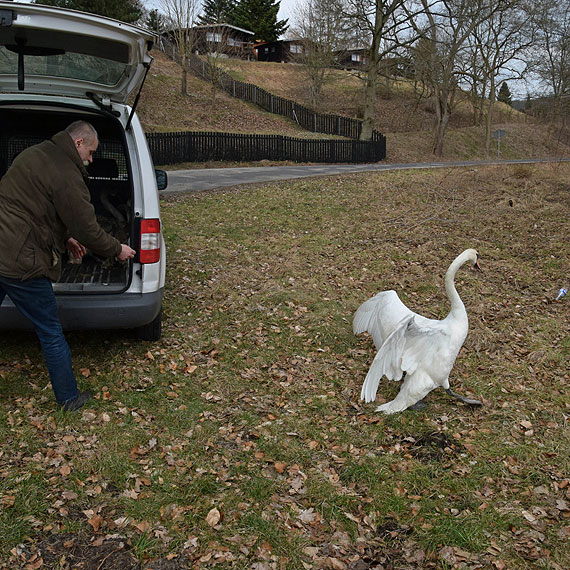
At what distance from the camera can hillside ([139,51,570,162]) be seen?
28.5m

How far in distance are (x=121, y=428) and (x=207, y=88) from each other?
34.7 meters

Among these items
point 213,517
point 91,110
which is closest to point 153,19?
point 91,110

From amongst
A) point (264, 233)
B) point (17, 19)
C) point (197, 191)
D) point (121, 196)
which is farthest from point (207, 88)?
point (17, 19)

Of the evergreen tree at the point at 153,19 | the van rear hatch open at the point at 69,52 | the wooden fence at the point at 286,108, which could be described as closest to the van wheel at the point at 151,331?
the van rear hatch open at the point at 69,52

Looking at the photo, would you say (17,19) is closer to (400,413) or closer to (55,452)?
(55,452)

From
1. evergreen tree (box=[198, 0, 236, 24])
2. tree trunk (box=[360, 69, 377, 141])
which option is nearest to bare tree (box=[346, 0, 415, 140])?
tree trunk (box=[360, 69, 377, 141])

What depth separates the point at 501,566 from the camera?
2818 millimetres

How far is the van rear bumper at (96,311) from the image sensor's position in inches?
159

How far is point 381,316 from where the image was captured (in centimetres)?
469

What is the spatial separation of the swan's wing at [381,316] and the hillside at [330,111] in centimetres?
2033

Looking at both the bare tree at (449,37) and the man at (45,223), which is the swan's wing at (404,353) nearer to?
the man at (45,223)

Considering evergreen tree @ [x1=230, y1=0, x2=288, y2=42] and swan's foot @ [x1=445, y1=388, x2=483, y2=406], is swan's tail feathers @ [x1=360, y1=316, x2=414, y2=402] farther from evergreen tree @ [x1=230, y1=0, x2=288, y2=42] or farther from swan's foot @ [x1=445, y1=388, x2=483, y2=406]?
evergreen tree @ [x1=230, y1=0, x2=288, y2=42]

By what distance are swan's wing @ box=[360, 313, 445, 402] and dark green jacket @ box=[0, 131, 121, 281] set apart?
2.36m

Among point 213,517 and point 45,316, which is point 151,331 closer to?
point 45,316
